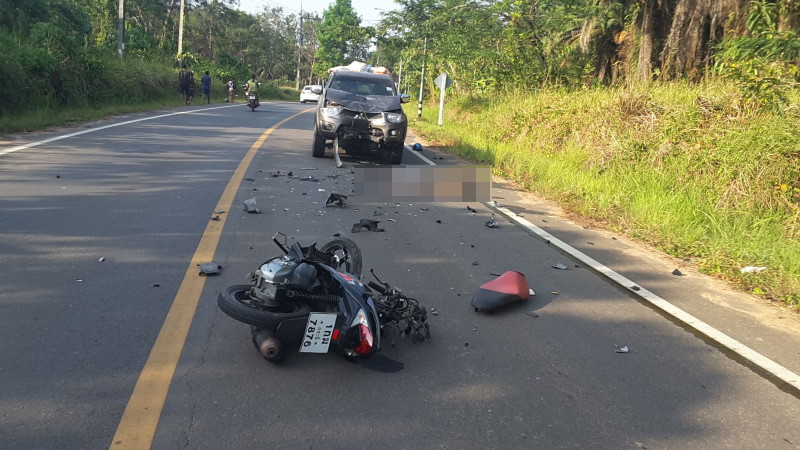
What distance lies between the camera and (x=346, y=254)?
512 centimetres

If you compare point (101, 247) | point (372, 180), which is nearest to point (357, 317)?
point (101, 247)

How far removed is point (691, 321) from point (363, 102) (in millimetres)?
8951

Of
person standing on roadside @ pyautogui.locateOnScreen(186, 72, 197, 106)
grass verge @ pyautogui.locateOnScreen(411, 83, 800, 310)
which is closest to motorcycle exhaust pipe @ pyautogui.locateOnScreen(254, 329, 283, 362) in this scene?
grass verge @ pyautogui.locateOnScreen(411, 83, 800, 310)

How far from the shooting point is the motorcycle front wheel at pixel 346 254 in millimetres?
5012

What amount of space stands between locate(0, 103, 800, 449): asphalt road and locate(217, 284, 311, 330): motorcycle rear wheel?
28 cm

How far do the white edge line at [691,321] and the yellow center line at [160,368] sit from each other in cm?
384

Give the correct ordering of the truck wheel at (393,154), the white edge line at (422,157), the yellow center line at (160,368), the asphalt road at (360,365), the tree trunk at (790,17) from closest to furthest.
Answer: the yellow center line at (160,368) → the asphalt road at (360,365) → the tree trunk at (790,17) → the truck wheel at (393,154) → the white edge line at (422,157)

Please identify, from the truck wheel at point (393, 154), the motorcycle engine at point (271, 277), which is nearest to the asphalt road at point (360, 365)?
the motorcycle engine at point (271, 277)

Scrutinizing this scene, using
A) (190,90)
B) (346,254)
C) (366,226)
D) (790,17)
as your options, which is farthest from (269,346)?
(190,90)

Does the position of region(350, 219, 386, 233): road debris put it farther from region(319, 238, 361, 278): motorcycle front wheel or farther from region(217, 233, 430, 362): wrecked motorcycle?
region(217, 233, 430, 362): wrecked motorcycle

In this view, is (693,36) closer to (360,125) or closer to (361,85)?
(361,85)

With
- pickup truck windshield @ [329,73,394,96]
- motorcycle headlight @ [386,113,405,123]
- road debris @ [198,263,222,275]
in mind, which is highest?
pickup truck windshield @ [329,73,394,96]

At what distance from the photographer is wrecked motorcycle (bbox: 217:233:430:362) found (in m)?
3.77

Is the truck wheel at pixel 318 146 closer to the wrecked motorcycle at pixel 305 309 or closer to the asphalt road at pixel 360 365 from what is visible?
the asphalt road at pixel 360 365
